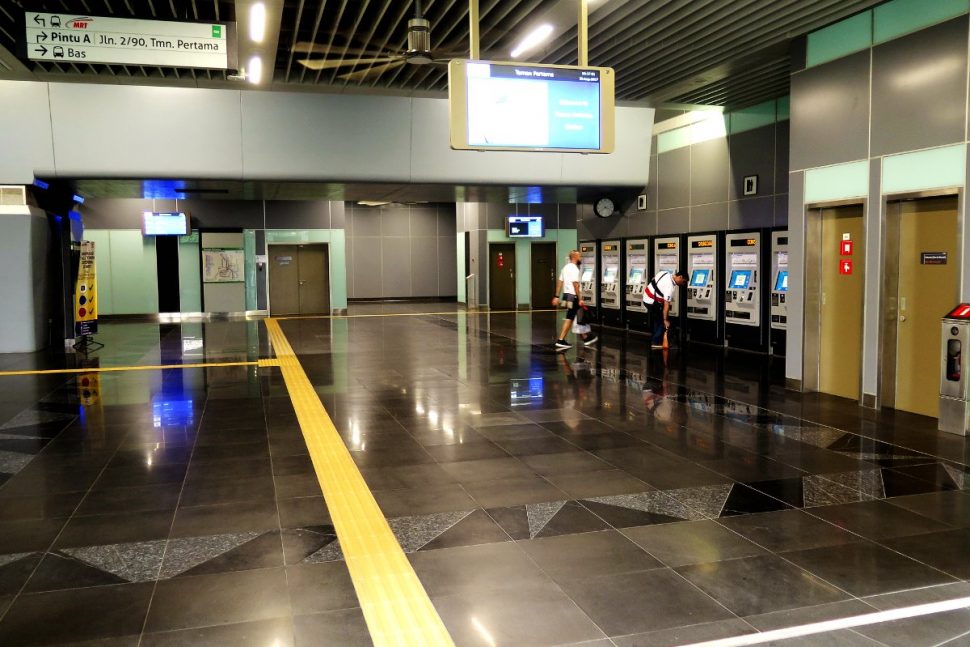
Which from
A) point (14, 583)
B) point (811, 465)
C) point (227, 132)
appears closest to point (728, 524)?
point (811, 465)

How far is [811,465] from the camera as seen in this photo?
5.64m

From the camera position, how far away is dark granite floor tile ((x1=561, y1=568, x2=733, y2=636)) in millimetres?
3191

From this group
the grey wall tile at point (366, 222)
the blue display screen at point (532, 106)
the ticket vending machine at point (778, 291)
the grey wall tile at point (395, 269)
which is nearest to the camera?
the blue display screen at point (532, 106)

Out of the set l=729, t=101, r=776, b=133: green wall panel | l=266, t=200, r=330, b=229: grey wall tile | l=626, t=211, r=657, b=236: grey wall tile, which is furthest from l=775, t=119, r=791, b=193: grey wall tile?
l=266, t=200, r=330, b=229: grey wall tile

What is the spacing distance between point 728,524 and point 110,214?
20591mm

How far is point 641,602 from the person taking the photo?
133 inches

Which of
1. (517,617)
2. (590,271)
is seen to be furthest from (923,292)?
(590,271)

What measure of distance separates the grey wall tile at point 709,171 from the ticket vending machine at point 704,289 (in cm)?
72

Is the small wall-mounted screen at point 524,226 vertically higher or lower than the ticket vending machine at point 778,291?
higher

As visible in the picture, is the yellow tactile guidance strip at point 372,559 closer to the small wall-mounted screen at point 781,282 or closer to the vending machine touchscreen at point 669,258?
the small wall-mounted screen at point 781,282

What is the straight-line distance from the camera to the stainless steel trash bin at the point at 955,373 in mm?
6586

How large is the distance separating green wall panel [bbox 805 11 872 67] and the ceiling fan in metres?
4.09

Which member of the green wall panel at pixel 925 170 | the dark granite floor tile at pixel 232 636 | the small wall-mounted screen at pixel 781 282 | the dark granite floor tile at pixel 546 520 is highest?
the green wall panel at pixel 925 170

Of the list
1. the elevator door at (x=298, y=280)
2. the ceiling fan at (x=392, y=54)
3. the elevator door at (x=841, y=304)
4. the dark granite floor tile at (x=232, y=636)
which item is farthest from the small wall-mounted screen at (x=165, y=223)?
the dark granite floor tile at (x=232, y=636)
